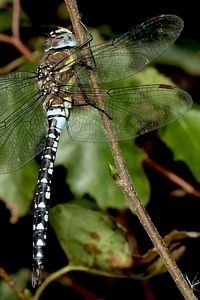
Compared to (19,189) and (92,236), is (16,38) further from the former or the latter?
(92,236)

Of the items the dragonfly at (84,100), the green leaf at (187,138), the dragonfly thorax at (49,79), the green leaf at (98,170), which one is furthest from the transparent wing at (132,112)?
the green leaf at (187,138)

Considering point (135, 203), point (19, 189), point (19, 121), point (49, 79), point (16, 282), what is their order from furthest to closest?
→ point (16, 282) → point (19, 189) → point (19, 121) → point (49, 79) → point (135, 203)

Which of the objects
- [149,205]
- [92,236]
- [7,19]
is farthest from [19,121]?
[149,205]

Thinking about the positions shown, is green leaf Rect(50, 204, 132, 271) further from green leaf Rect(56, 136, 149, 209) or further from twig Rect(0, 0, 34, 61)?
twig Rect(0, 0, 34, 61)

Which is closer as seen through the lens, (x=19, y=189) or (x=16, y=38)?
(x=19, y=189)

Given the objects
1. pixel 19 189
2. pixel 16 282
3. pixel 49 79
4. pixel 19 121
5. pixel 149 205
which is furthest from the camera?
pixel 16 282

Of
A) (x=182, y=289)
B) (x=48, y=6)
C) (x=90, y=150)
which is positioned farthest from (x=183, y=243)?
(x=48, y=6)
